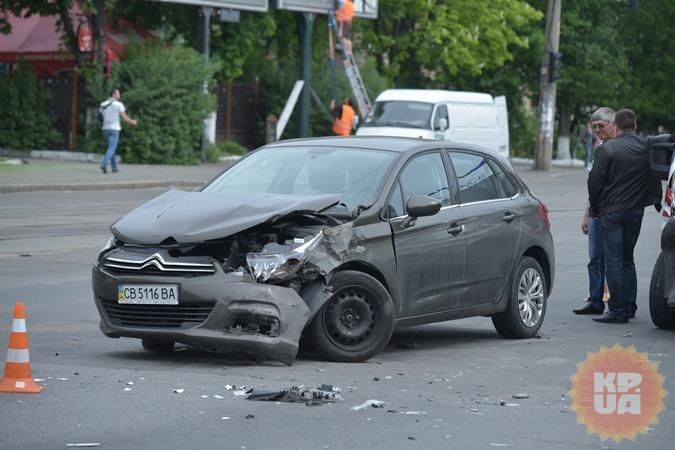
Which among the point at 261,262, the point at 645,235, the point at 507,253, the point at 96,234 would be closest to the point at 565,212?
the point at 645,235

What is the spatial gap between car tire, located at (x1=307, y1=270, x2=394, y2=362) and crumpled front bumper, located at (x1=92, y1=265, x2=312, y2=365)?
0.87 ft

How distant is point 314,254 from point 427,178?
156cm

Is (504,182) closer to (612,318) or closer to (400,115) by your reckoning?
(612,318)

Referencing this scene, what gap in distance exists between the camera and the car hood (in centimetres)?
909

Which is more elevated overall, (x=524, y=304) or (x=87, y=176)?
(x=524, y=304)

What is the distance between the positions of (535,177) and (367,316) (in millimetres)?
33153

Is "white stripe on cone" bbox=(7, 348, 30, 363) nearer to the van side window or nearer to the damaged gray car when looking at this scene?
the damaged gray car

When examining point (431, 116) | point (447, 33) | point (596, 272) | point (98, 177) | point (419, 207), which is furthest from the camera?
point (447, 33)

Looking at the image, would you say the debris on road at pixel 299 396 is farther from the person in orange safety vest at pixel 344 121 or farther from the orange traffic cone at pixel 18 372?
the person in orange safety vest at pixel 344 121

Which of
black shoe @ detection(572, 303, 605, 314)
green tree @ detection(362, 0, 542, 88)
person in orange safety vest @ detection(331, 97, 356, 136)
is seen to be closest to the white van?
person in orange safety vest @ detection(331, 97, 356, 136)

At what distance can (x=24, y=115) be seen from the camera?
38125 mm

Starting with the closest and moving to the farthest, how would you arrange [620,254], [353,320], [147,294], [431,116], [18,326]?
1. [18,326]
2. [147,294]
3. [353,320]
4. [620,254]
5. [431,116]

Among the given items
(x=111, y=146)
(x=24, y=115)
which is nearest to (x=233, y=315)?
(x=111, y=146)

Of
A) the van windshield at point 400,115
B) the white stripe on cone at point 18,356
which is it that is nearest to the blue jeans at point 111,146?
the van windshield at point 400,115
